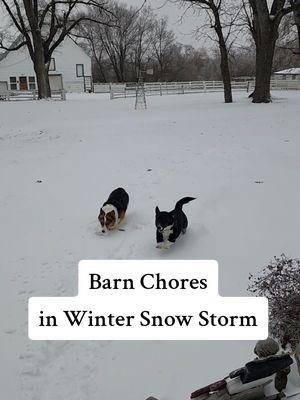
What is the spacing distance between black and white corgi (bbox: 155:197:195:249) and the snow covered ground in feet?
0.55

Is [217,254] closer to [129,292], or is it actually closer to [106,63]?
[129,292]

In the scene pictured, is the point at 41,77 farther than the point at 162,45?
No

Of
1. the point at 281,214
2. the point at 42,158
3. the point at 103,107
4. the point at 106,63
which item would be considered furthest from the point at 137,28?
the point at 281,214

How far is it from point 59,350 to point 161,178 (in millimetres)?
4694

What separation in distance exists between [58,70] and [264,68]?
3372 cm

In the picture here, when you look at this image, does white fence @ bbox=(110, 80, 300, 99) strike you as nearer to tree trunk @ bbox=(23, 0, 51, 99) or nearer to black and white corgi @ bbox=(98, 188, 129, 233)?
tree trunk @ bbox=(23, 0, 51, 99)

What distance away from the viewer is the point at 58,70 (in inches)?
1925

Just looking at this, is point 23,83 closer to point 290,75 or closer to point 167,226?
point 290,75

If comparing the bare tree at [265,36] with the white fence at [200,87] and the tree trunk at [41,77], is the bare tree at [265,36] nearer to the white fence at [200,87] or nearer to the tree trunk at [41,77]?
the tree trunk at [41,77]

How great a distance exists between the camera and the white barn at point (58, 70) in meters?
47.4

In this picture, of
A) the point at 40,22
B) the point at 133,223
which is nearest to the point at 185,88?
the point at 40,22

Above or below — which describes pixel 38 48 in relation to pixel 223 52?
above

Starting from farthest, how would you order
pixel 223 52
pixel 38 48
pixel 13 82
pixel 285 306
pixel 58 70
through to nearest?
pixel 58 70 < pixel 13 82 < pixel 38 48 < pixel 223 52 < pixel 285 306

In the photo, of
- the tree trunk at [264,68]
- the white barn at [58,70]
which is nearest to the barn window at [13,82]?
the white barn at [58,70]
